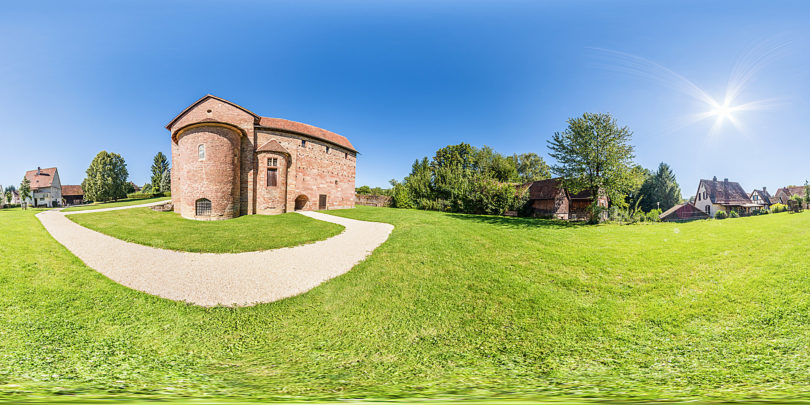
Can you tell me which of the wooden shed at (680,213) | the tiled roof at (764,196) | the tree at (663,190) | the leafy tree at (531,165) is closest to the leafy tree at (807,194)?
the tiled roof at (764,196)

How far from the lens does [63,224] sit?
9344mm

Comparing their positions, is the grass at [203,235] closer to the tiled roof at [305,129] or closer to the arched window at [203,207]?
the arched window at [203,207]

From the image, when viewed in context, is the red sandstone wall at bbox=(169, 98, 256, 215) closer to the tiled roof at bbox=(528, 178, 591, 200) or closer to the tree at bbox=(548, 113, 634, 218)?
the tree at bbox=(548, 113, 634, 218)

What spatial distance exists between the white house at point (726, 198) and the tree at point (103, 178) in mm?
41899

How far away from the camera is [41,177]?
22.7m

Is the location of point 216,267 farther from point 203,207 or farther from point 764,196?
point 764,196

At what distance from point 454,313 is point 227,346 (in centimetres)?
301

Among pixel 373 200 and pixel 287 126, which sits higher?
pixel 287 126

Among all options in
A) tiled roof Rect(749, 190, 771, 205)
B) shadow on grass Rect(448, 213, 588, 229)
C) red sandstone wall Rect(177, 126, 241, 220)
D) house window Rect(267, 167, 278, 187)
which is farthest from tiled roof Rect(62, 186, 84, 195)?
tiled roof Rect(749, 190, 771, 205)

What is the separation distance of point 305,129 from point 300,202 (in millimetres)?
6146

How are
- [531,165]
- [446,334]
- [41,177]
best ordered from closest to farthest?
[446,334], [41,177], [531,165]

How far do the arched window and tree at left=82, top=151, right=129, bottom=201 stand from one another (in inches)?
569

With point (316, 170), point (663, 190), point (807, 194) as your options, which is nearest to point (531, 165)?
point (663, 190)

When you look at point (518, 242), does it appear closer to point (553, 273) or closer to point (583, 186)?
point (553, 273)
